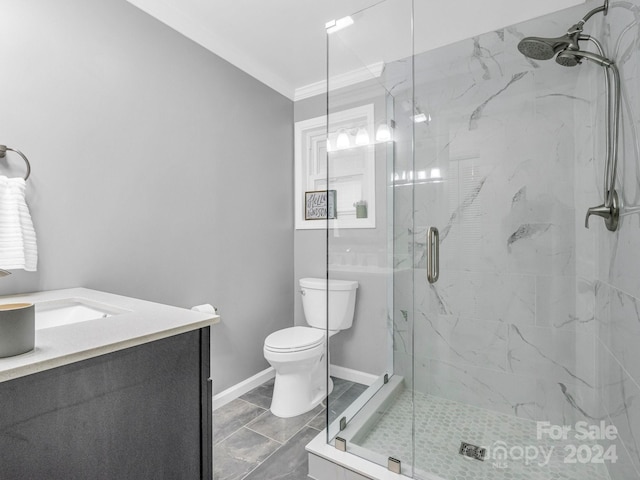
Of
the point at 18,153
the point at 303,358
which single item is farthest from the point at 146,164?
the point at 303,358

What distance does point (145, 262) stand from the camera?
180 centimetres

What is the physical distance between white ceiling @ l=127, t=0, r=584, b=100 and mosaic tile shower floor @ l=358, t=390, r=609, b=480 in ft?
6.59

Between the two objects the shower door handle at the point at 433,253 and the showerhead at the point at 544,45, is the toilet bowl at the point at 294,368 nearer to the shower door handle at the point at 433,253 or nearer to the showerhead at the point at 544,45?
the shower door handle at the point at 433,253

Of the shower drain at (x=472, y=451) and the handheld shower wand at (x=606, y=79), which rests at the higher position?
the handheld shower wand at (x=606, y=79)

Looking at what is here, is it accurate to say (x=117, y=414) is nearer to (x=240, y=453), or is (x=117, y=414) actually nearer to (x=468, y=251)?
(x=240, y=453)

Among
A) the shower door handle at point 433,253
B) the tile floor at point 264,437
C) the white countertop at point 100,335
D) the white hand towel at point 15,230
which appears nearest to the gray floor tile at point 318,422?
the tile floor at point 264,437

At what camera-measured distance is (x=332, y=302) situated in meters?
2.05

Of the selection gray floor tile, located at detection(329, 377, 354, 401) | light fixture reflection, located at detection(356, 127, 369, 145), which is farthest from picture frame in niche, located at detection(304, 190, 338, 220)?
gray floor tile, located at detection(329, 377, 354, 401)

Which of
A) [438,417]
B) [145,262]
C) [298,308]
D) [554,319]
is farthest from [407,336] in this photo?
[145,262]

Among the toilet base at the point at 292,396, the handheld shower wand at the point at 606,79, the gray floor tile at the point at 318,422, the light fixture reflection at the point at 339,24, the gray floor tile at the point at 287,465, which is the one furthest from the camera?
the toilet base at the point at 292,396

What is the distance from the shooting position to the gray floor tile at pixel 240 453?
1.55 m

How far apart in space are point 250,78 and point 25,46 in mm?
1349

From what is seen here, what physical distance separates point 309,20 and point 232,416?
8.07 feet

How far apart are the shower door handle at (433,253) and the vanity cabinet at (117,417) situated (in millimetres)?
1306
